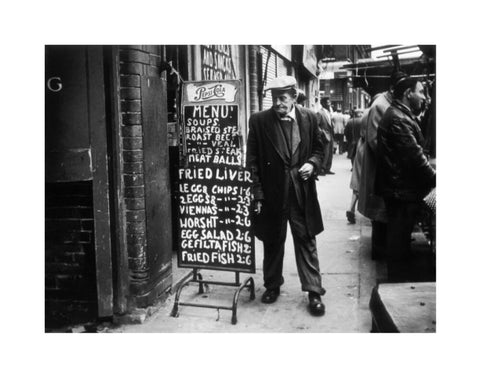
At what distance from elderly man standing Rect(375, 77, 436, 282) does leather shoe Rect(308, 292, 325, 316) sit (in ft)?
2.71

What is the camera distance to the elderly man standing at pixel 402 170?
4.08 m

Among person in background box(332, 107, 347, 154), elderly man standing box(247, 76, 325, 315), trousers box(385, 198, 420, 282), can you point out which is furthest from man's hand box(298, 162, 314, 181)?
person in background box(332, 107, 347, 154)

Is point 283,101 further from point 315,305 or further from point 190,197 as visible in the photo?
point 315,305

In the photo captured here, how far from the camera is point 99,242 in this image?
388 centimetres

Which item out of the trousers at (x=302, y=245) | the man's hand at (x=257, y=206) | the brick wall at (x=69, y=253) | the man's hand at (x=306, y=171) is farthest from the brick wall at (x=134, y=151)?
the man's hand at (x=306, y=171)

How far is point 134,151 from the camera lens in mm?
3832

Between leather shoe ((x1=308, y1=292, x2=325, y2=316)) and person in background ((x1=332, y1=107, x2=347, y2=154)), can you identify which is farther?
person in background ((x1=332, y1=107, x2=347, y2=154))

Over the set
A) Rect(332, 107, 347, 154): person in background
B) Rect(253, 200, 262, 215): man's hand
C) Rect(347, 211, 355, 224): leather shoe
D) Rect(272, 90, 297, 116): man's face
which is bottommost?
Rect(347, 211, 355, 224): leather shoe

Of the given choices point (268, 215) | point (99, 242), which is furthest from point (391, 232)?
point (99, 242)

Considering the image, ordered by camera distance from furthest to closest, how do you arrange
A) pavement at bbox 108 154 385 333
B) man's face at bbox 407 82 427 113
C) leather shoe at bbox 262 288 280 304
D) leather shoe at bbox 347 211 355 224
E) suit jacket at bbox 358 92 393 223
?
leather shoe at bbox 347 211 355 224, suit jacket at bbox 358 92 393 223, leather shoe at bbox 262 288 280 304, man's face at bbox 407 82 427 113, pavement at bbox 108 154 385 333

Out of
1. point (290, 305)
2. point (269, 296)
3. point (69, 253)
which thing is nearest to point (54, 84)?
point (69, 253)

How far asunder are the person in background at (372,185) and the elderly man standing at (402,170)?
2.76ft

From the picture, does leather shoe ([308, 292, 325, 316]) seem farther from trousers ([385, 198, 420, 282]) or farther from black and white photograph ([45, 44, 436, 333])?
trousers ([385, 198, 420, 282])

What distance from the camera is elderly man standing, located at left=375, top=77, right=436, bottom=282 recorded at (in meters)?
4.08
